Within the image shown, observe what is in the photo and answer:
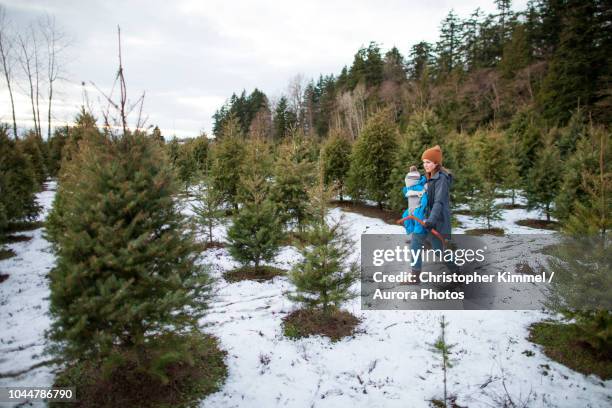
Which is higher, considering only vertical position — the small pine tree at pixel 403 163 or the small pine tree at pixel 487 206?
the small pine tree at pixel 403 163

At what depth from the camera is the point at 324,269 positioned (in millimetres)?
5699

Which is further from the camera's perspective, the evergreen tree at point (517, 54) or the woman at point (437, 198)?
the evergreen tree at point (517, 54)

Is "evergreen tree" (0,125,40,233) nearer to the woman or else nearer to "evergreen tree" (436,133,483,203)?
the woman

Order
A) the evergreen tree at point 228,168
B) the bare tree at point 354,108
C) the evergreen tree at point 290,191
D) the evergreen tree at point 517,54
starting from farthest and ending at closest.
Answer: the bare tree at point 354,108 < the evergreen tree at point 517,54 < the evergreen tree at point 228,168 < the evergreen tree at point 290,191

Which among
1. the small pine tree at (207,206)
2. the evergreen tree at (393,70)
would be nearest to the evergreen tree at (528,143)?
the small pine tree at (207,206)

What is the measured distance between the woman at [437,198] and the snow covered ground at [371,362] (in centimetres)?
150

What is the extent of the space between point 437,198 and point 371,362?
309cm

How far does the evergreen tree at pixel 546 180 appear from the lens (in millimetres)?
13797

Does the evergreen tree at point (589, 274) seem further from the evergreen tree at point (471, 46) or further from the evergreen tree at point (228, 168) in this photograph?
the evergreen tree at point (471, 46)

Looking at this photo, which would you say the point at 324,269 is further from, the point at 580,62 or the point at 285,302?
the point at 580,62

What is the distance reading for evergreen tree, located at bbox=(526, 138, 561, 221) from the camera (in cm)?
1380

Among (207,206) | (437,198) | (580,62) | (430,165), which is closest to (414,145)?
(430,165)

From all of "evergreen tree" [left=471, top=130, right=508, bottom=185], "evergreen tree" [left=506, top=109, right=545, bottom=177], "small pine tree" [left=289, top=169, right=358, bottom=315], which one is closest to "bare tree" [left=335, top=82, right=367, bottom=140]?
"evergreen tree" [left=506, top=109, right=545, bottom=177]

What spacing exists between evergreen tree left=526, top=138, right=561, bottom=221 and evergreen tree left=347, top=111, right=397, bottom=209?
6.09m
